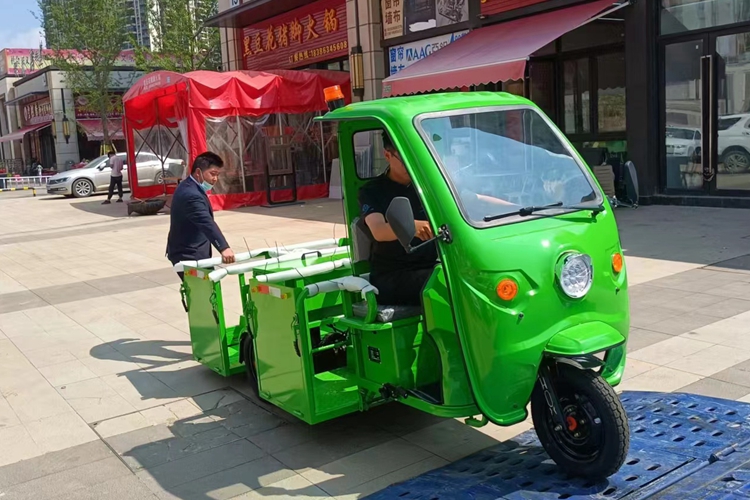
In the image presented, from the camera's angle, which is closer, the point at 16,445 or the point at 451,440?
the point at 451,440

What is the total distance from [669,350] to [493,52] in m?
8.44

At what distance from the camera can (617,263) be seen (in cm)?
381

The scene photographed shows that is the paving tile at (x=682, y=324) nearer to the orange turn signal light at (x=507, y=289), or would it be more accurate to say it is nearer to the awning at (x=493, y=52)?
the orange turn signal light at (x=507, y=289)

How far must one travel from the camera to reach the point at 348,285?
3.94 metres

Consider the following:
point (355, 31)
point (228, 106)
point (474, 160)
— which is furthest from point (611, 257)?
point (355, 31)

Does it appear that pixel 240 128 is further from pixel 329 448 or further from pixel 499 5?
pixel 329 448

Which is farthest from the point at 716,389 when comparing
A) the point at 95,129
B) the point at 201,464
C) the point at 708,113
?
the point at 95,129

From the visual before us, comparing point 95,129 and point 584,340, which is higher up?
point 95,129

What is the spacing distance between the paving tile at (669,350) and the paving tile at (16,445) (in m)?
4.15

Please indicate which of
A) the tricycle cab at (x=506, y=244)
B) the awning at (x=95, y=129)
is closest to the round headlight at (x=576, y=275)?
the tricycle cab at (x=506, y=244)

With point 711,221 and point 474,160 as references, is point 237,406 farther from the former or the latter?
point 711,221

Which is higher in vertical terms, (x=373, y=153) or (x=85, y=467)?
(x=373, y=153)

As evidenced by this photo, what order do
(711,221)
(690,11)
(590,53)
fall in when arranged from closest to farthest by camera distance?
(711,221) → (690,11) → (590,53)

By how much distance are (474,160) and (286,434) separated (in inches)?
82.1
